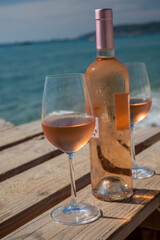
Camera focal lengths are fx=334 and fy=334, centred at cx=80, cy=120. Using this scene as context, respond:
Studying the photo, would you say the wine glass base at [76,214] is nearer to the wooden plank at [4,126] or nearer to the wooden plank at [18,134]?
the wooden plank at [18,134]

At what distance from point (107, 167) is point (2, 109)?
38.9ft

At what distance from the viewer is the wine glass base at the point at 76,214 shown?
0.78m

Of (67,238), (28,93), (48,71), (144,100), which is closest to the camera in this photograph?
(67,238)

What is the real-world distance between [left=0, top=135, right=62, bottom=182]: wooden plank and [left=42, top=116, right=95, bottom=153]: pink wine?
1.27ft

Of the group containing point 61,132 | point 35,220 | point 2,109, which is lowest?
point 2,109

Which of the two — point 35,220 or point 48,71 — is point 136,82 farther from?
point 48,71

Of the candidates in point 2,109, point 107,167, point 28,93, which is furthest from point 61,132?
point 28,93

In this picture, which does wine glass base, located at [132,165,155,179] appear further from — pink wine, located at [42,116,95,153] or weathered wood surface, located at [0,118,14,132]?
weathered wood surface, located at [0,118,14,132]

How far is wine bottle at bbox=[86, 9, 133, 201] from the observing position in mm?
833

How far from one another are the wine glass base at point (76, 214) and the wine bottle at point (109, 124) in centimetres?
7

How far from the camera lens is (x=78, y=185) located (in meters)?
1.00

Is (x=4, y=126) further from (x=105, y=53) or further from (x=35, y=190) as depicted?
(x=105, y=53)

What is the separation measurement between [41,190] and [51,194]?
0.14 ft

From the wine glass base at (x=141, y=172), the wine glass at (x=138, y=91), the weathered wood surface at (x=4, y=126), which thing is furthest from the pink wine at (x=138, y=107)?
the weathered wood surface at (x=4, y=126)
